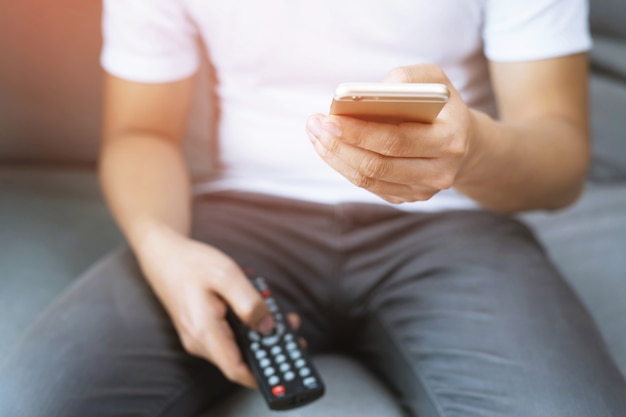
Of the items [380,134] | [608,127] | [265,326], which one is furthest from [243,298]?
[608,127]

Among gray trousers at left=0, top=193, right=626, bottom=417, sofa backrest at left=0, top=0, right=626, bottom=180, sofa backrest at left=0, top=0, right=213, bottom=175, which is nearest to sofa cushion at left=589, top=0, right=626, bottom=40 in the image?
sofa backrest at left=0, top=0, right=626, bottom=180

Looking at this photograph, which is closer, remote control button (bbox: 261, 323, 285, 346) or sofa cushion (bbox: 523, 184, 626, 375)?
remote control button (bbox: 261, 323, 285, 346)

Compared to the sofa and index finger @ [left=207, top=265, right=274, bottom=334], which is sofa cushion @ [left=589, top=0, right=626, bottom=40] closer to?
the sofa

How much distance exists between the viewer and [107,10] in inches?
30.2

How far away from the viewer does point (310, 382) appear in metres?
0.60

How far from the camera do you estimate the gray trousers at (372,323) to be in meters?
0.58

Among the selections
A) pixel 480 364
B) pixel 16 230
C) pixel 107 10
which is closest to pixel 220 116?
pixel 107 10

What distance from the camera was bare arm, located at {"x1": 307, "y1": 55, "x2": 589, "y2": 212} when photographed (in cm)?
47

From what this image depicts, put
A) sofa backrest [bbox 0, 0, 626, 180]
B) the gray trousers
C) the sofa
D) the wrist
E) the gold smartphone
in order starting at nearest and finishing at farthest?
the gold smartphone < the gray trousers < the wrist < the sofa < sofa backrest [bbox 0, 0, 626, 180]

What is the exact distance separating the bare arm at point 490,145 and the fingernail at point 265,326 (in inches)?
7.3

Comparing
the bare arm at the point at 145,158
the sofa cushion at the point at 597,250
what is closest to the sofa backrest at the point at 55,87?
the bare arm at the point at 145,158

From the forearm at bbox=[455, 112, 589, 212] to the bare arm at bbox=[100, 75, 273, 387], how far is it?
238 millimetres

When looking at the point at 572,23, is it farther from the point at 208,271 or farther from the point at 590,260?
the point at 208,271

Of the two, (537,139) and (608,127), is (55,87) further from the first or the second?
(608,127)
